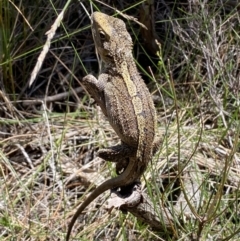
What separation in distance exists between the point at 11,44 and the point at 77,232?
110 cm

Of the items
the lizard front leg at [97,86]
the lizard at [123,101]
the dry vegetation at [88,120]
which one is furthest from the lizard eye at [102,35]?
the dry vegetation at [88,120]

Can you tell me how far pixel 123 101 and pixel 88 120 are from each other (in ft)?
3.89

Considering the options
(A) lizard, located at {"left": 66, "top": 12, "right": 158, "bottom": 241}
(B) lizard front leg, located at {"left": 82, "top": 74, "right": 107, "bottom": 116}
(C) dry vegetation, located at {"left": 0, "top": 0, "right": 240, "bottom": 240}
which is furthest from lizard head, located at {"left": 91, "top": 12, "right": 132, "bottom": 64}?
(C) dry vegetation, located at {"left": 0, "top": 0, "right": 240, "bottom": 240}

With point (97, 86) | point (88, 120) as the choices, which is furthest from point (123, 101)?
point (88, 120)

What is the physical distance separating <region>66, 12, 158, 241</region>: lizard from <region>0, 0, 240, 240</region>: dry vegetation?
57 cm

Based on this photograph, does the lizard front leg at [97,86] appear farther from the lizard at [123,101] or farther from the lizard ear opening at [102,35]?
the lizard ear opening at [102,35]

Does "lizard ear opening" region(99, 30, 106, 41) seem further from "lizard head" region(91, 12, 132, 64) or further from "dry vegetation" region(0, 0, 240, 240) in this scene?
"dry vegetation" region(0, 0, 240, 240)

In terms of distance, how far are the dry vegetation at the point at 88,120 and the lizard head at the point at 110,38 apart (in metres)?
0.55

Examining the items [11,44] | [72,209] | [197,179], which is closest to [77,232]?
[72,209]

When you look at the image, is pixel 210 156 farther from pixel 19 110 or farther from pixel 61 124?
pixel 19 110

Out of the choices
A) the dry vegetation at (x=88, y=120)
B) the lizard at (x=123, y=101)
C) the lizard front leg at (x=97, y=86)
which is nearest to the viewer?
the lizard at (x=123, y=101)

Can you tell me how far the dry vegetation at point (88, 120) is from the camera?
301cm

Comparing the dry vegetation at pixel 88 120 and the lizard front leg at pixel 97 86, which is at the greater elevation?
the lizard front leg at pixel 97 86

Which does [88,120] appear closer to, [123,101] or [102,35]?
[102,35]
